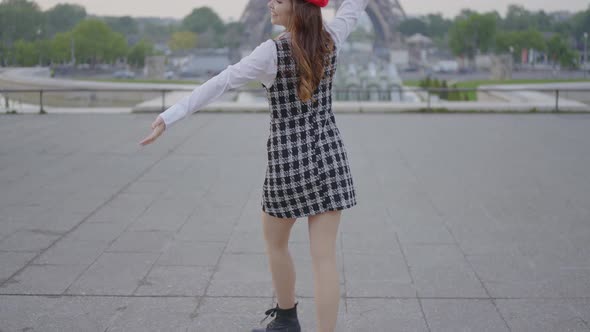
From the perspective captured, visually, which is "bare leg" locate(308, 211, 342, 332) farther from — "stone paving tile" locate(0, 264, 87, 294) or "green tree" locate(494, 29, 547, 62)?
"green tree" locate(494, 29, 547, 62)

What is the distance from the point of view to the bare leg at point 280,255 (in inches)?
143

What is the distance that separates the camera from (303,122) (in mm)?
3426

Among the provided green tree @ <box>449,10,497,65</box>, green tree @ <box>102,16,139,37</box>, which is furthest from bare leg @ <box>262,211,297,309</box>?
green tree @ <box>102,16,139,37</box>

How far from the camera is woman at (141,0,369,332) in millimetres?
3266

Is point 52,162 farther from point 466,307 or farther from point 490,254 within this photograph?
point 466,307

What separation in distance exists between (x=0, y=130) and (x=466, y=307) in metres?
11.1

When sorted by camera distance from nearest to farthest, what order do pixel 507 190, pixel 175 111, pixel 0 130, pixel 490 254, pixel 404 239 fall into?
pixel 175 111 → pixel 490 254 → pixel 404 239 → pixel 507 190 → pixel 0 130

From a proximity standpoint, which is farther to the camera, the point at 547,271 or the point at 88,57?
the point at 88,57

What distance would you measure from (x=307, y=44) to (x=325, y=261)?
95 centimetres

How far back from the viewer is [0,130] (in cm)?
1364

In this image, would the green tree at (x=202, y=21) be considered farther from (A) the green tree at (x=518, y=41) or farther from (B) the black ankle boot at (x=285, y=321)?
(B) the black ankle boot at (x=285, y=321)

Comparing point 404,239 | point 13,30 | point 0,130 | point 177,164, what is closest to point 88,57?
point 13,30

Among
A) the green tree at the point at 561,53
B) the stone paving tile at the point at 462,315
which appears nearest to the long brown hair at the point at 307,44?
the stone paving tile at the point at 462,315

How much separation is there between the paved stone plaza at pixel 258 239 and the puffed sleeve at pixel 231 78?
1.47 m
